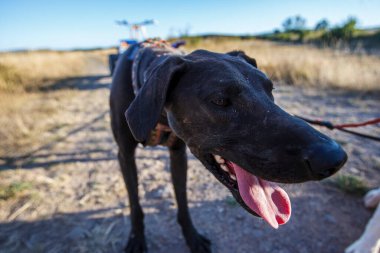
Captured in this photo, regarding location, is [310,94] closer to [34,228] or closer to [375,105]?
[375,105]

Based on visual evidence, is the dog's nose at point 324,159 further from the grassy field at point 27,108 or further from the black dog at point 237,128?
the grassy field at point 27,108

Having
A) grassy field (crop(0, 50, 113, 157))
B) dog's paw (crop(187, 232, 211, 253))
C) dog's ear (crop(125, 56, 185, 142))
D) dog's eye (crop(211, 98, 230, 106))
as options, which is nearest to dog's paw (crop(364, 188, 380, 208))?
dog's paw (crop(187, 232, 211, 253))

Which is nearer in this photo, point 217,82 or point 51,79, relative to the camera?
point 217,82

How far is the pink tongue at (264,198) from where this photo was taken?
1334 mm

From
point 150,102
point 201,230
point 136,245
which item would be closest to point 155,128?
point 150,102

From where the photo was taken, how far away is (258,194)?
4.53 ft

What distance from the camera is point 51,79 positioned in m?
10.6

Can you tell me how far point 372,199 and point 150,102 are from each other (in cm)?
240

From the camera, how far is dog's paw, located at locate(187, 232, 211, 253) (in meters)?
2.28

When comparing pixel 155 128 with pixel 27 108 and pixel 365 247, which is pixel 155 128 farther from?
pixel 27 108

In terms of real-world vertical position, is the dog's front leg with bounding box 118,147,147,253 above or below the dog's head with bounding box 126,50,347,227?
below

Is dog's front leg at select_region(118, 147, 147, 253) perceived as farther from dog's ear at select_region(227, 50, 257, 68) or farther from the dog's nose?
the dog's nose

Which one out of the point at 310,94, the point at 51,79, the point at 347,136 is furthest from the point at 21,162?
the point at 51,79

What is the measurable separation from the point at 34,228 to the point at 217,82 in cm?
231
